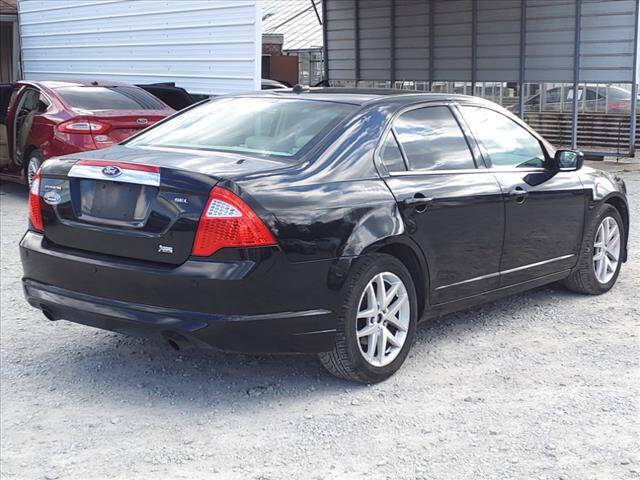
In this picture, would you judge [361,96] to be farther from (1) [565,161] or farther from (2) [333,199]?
(1) [565,161]

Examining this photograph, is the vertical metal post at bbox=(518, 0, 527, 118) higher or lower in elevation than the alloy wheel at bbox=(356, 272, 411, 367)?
higher

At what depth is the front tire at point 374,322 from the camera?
179 inches

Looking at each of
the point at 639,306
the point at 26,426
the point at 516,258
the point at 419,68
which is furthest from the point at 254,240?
the point at 419,68

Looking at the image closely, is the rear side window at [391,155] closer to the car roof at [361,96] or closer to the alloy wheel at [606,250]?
the car roof at [361,96]

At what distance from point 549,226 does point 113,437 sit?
322cm

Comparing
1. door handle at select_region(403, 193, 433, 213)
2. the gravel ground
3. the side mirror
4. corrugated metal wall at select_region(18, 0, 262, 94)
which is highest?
corrugated metal wall at select_region(18, 0, 262, 94)

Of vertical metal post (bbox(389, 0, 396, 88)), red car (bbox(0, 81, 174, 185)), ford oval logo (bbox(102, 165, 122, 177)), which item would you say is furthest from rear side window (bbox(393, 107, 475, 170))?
vertical metal post (bbox(389, 0, 396, 88))

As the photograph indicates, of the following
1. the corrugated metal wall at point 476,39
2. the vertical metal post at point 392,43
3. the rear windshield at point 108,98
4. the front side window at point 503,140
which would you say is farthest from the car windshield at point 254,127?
the vertical metal post at point 392,43

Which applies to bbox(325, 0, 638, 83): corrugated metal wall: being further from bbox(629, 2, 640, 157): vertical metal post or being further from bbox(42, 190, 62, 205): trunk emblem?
bbox(42, 190, 62, 205): trunk emblem

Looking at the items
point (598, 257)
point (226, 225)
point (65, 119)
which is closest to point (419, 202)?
point (226, 225)

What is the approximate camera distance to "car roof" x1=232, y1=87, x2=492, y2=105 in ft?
17.2

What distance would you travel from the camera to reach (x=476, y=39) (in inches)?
753

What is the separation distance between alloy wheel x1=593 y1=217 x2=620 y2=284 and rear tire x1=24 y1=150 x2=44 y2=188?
6680 millimetres

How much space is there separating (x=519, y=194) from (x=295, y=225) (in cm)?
193
